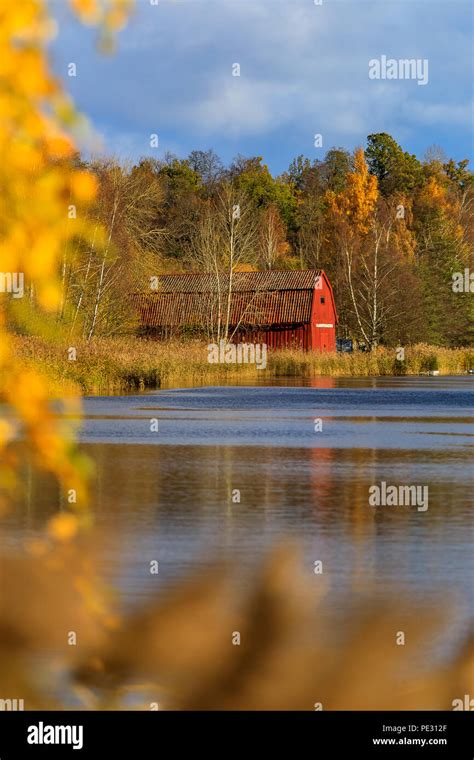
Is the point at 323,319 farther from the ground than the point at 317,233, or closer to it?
closer to it

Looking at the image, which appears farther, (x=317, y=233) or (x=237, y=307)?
(x=317, y=233)

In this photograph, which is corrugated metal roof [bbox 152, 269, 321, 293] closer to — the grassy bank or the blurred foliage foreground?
the grassy bank

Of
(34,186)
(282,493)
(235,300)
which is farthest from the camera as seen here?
(235,300)

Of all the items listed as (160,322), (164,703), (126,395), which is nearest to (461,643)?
(164,703)

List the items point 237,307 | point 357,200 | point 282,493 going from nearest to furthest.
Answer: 1. point 282,493
2. point 237,307
3. point 357,200

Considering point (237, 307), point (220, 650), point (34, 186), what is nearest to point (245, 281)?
point (237, 307)

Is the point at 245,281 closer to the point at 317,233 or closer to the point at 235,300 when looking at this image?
the point at 235,300

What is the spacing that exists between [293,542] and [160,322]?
59.4 m

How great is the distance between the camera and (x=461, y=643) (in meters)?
7.79

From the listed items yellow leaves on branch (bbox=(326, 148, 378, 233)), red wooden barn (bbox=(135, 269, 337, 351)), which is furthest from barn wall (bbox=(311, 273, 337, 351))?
yellow leaves on branch (bbox=(326, 148, 378, 233))

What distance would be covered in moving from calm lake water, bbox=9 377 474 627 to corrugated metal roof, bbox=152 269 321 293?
38933 mm

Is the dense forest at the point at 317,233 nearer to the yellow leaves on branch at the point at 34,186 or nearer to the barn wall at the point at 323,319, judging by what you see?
the barn wall at the point at 323,319

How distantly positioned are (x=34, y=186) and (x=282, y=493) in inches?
522

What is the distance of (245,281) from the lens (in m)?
73.8
